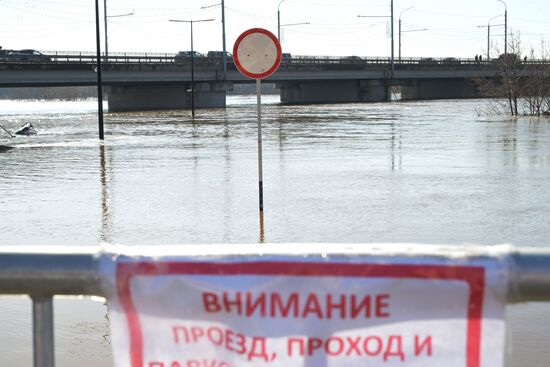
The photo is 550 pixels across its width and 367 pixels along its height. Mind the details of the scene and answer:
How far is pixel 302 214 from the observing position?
1327 centimetres

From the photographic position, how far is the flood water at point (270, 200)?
7859mm

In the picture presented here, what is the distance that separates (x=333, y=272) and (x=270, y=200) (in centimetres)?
1305

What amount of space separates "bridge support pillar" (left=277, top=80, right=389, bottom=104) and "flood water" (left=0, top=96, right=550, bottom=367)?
75276 millimetres

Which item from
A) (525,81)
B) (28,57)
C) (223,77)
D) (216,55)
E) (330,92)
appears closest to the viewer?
(525,81)

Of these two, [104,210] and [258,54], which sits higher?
[258,54]

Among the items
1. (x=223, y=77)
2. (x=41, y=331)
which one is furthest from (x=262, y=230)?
(x=223, y=77)

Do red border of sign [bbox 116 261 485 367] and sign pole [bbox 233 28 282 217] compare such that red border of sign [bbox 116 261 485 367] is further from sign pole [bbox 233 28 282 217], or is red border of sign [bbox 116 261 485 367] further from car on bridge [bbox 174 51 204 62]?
car on bridge [bbox 174 51 204 62]

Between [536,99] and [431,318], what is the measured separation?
1820 inches

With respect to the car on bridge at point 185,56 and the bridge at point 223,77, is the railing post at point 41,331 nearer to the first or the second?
the bridge at point 223,77

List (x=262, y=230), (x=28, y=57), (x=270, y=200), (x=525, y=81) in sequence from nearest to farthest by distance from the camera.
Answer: (x=262, y=230) → (x=270, y=200) → (x=525, y=81) → (x=28, y=57)

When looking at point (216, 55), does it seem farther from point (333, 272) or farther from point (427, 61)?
→ point (333, 272)

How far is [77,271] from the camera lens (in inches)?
76.2

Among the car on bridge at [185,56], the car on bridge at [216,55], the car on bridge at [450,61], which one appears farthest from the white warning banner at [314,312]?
the car on bridge at [450,61]

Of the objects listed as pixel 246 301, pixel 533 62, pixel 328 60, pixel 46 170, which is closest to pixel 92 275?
pixel 246 301
